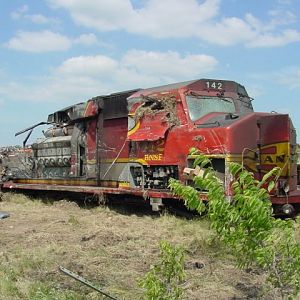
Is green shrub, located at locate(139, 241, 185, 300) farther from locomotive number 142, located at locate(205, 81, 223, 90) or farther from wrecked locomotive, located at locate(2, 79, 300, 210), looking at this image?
locomotive number 142, located at locate(205, 81, 223, 90)

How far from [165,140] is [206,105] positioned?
118cm

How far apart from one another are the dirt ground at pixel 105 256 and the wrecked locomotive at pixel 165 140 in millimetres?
1143

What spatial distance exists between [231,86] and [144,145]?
2510 millimetres

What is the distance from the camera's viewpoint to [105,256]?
7.19 m

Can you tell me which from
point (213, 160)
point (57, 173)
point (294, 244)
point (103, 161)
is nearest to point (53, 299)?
Answer: point (294, 244)

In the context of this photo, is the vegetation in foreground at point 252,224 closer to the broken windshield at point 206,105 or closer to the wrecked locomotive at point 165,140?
the wrecked locomotive at point 165,140

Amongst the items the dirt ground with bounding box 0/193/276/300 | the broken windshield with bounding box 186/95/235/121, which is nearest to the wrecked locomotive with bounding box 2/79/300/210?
the broken windshield with bounding box 186/95/235/121

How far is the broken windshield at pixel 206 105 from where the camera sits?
10.8 metres

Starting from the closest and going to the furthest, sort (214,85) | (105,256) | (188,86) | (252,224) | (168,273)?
1. (252,224)
2. (168,273)
3. (105,256)
4. (188,86)
5. (214,85)

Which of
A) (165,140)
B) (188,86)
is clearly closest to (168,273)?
(165,140)

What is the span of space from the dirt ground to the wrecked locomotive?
1.14 metres

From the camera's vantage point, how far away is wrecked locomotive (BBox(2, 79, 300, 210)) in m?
10.0

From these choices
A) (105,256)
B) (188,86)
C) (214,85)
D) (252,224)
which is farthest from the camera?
(214,85)

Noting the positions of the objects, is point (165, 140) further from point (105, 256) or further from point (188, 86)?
point (105, 256)
